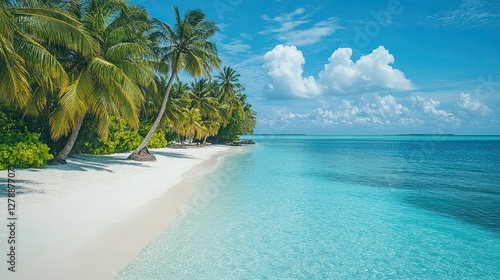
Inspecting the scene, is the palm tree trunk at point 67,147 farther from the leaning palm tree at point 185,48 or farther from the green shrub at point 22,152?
the leaning palm tree at point 185,48

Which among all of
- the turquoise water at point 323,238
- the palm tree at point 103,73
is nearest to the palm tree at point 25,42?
the palm tree at point 103,73

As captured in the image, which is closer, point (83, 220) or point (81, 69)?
point (83, 220)

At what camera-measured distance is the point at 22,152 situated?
41.3 feet

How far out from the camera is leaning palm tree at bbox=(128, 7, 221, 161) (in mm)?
21281

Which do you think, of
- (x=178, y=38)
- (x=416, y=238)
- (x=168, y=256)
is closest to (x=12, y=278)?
(x=168, y=256)

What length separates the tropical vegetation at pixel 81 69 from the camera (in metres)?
9.02

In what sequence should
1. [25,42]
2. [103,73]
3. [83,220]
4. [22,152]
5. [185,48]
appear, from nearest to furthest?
[83,220] → [25,42] → [22,152] → [103,73] → [185,48]

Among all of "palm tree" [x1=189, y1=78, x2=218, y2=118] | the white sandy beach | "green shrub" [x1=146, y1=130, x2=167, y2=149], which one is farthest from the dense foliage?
"palm tree" [x1=189, y1=78, x2=218, y2=118]

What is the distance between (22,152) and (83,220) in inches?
308

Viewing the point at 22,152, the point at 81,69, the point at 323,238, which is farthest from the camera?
the point at 81,69

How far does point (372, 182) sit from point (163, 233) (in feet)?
48.6

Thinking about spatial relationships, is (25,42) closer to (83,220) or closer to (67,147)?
(83,220)

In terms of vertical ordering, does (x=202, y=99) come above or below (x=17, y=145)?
above

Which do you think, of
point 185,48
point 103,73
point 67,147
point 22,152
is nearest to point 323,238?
point 103,73
